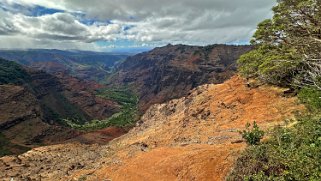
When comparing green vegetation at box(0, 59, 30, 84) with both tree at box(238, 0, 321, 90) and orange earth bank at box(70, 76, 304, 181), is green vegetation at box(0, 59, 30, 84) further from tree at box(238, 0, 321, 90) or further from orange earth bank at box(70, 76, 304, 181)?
tree at box(238, 0, 321, 90)

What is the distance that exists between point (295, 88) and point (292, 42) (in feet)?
23.7

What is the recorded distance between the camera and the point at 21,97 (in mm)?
122500

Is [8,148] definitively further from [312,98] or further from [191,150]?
[312,98]

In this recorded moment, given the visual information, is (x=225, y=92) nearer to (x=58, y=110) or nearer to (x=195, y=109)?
(x=195, y=109)

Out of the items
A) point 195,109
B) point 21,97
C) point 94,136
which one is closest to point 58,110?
point 21,97

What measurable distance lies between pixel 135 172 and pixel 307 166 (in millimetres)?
12878

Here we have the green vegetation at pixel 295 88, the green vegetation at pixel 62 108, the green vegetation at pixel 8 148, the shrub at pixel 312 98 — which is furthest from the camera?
the green vegetation at pixel 62 108

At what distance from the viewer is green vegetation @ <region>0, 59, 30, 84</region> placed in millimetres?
163500

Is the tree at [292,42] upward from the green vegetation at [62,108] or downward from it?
upward

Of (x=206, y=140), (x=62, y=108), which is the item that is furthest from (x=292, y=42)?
(x=62, y=108)

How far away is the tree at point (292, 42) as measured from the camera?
21.3 metres

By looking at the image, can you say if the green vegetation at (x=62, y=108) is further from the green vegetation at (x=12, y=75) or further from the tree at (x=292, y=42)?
the tree at (x=292, y=42)

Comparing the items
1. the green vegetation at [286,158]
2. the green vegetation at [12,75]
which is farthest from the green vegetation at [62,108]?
the green vegetation at [286,158]

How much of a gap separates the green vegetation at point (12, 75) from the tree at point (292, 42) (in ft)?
504
